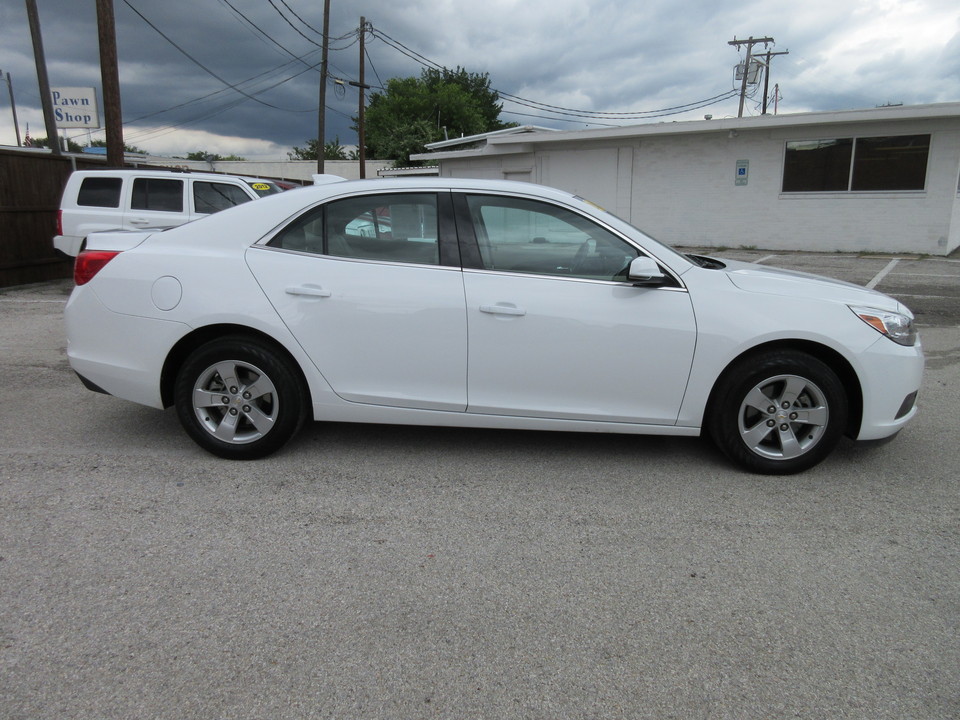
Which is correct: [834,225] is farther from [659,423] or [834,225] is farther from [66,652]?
[66,652]

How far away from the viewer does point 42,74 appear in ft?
54.4

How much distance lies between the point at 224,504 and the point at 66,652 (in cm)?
119

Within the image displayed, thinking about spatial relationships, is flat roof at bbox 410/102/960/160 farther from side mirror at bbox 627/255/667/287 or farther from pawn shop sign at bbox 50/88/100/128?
side mirror at bbox 627/255/667/287

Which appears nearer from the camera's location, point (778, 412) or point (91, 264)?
point (778, 412)

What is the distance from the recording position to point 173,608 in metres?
2.65

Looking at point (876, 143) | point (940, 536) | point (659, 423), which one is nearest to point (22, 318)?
point (659, 423)

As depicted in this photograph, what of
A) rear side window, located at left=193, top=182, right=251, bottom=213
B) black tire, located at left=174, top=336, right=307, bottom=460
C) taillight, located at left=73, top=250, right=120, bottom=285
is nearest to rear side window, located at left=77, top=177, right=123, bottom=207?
rear side window, located at left=193, top=182, right=251, bottom=213

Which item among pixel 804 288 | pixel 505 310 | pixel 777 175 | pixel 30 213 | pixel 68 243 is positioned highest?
pixel 777 175

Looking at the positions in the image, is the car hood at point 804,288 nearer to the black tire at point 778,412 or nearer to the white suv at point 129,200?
the black tire at point 778,412

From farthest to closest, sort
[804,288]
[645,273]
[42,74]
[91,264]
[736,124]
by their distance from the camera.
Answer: [736,124] < [42,74] < [91,264] < [804,288] < [645,273]

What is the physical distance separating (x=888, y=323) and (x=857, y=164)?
52.5ft

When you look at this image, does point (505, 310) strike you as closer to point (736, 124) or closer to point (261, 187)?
point (261, 187)

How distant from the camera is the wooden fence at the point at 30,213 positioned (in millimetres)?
11766

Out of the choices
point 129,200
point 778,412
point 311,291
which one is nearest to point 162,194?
point 129,200
